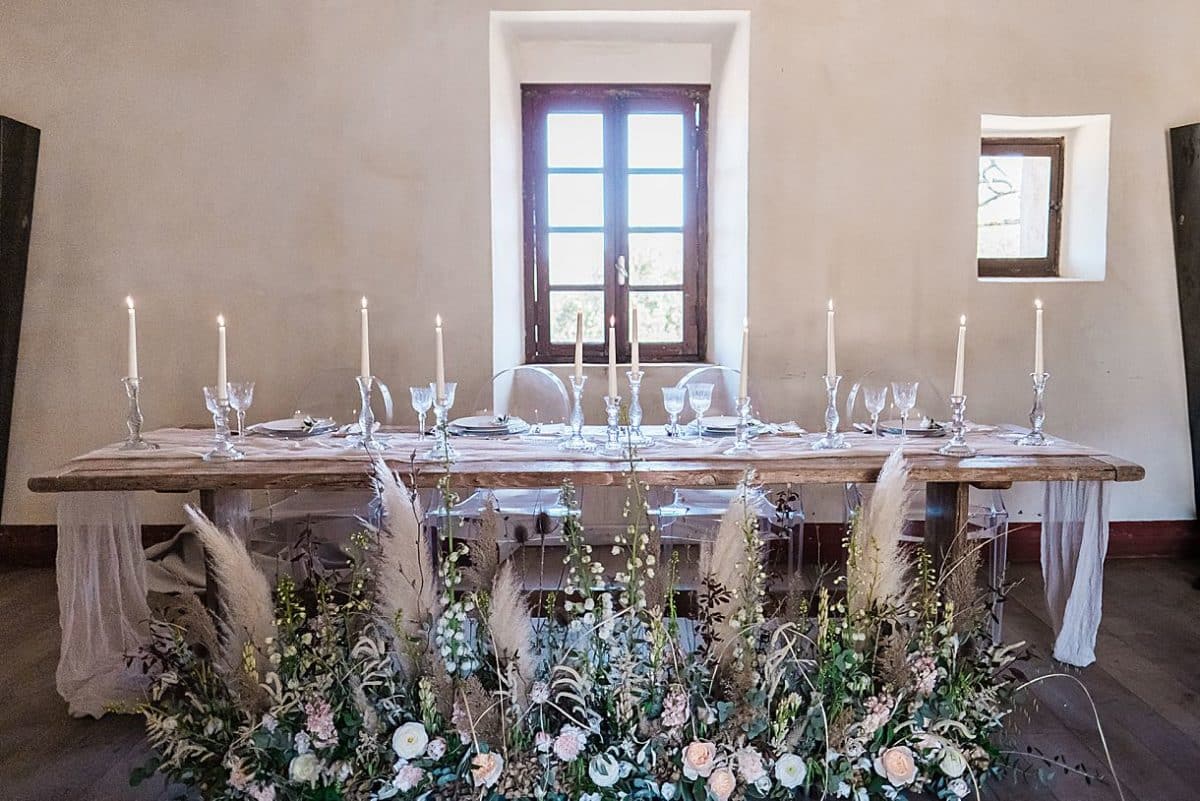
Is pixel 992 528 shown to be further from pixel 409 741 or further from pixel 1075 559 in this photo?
pixel 409 741

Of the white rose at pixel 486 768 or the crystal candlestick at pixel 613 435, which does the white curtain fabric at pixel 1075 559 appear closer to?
the crystal candlestick at pixel 613 435

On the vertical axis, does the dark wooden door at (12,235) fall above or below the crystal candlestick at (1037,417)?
above

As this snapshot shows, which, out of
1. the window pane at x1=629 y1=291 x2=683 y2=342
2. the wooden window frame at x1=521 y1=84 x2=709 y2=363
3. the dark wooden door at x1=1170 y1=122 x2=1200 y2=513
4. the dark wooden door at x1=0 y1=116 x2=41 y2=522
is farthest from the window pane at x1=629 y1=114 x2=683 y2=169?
the dark wooden door at x1=0 y1=116 x2=41 y2=522

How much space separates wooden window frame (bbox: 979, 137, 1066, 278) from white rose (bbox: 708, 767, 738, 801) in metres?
2.87

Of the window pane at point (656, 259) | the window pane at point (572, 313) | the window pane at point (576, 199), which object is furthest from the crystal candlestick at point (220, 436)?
the window pane at point (656, 259)

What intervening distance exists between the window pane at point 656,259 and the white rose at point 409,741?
268 centimetres

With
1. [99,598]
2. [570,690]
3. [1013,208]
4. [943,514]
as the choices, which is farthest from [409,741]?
[1013,208]

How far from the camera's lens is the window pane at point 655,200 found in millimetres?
3855

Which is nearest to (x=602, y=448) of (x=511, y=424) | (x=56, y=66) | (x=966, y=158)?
(x=511, y=424)

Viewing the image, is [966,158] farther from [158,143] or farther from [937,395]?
[158,143]

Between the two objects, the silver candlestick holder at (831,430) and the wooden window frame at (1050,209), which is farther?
the wooden window frame at (1050,209)

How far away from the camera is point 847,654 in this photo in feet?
4.87

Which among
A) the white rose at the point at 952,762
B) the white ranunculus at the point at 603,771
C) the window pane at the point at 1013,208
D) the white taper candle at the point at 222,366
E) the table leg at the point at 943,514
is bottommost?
the white rose at the point at 952,762

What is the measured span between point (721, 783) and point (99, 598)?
163 cm
